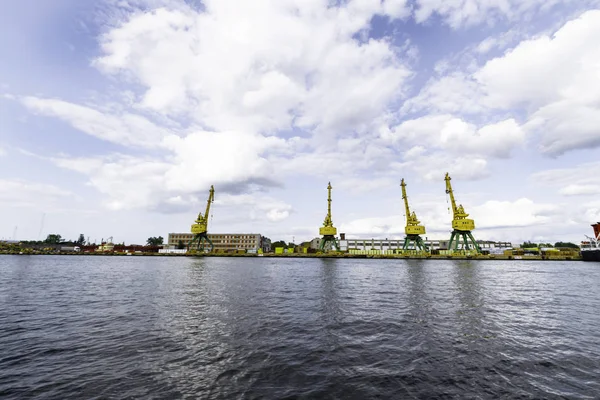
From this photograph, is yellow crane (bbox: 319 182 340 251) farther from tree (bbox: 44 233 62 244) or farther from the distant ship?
tree (bbox: 44 233 62 244)

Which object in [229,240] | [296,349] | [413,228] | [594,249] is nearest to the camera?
[296,349]

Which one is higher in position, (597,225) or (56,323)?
(597,225)

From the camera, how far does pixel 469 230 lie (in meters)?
103

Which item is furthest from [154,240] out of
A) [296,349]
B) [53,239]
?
[296,349]

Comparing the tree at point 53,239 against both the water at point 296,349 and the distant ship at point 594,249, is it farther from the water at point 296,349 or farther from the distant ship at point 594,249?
the distant ship at point 594,249

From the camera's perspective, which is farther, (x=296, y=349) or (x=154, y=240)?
(x=154, y=240)

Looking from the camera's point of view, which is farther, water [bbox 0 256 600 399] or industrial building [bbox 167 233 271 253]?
industrial building [bbox 167 233 271 253]

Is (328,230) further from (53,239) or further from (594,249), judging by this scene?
(53,239)

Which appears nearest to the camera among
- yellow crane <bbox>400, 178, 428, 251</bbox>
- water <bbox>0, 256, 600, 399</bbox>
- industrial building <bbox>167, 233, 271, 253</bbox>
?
water <bbox>0, 256, 600, 399</bbox>

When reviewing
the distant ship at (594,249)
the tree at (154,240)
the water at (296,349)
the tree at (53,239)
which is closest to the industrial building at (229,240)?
the tree at (154,240)

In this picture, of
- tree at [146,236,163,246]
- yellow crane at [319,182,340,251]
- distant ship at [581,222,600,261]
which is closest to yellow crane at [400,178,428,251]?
yellow crane at [319,182,340,251]

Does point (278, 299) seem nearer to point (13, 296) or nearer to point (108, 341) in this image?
point (108, 341)

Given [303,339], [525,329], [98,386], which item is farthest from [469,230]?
[98,386]

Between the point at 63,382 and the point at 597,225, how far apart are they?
416 feet
